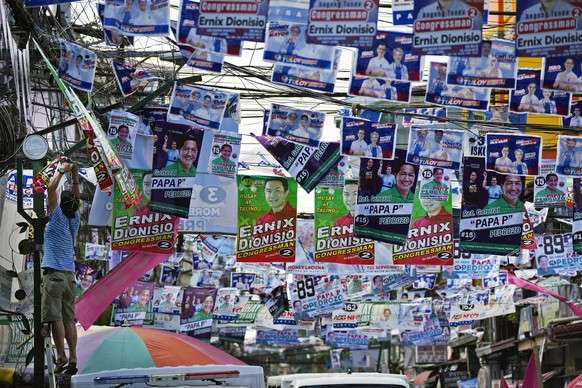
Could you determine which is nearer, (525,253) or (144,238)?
(144,238)

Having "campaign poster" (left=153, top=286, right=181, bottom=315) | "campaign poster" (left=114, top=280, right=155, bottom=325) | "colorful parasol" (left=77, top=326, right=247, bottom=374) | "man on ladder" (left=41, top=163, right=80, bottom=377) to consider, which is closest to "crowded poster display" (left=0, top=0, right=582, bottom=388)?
"campaign poster" (left=114, top=280, right=155, bottom=325)

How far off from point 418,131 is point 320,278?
42.5 ft

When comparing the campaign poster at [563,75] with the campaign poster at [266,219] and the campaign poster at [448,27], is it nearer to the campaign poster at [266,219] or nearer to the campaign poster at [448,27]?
the campaign poster at [448,27]

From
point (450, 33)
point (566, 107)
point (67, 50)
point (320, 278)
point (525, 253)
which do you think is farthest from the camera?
point (320, 278)

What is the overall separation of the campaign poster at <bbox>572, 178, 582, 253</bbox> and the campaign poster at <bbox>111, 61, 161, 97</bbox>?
8.37 m

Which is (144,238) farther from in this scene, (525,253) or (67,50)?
(525,253)

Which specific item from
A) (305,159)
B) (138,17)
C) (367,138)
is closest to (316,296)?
(305,159)

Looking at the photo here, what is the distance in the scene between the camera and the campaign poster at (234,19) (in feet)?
36.0

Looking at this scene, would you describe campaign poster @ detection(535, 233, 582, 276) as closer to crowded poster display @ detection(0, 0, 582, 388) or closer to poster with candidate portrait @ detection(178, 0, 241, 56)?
crowded poster display @ detection(0, 0, 582, 388)

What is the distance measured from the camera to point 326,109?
1895cm

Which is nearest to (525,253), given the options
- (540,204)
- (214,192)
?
(540,204)

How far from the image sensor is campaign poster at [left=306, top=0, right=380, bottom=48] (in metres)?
11.0

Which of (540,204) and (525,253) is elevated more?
(540,204)

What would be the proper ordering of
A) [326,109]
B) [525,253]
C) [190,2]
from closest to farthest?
[190,2] → [326,109] → [525,253]
